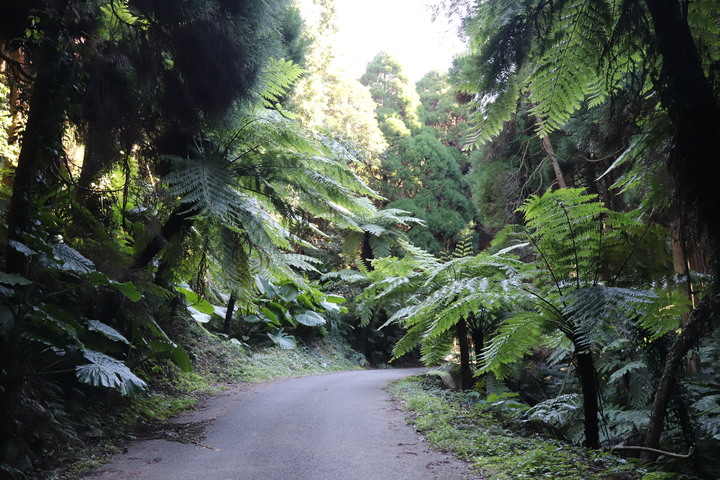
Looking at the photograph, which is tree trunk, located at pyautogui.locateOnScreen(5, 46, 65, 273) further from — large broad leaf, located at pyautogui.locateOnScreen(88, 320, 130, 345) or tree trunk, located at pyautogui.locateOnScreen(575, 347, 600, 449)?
tree trunk, located at pyautogui.locateOnScreen(575, 347, 600, 449)

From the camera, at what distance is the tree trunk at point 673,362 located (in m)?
3.17

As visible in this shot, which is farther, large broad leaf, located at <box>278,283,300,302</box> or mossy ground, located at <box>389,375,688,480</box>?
large broad leaf, located at <box>278,283,300,302</box>

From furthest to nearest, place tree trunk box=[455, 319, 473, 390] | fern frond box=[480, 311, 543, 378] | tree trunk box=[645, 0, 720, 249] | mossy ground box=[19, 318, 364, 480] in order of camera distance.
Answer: tree trunk box=[455, 319, 473, 390], fern frond box=[480, 311, 543, 378], mossy ground box=[19, 318, 364, 480], tree trunk box=[645, 0, 720, 249]

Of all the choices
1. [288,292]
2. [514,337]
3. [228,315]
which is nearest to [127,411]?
[514,337]

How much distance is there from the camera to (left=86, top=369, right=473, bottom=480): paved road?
336 cm

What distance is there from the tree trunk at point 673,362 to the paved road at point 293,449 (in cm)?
158

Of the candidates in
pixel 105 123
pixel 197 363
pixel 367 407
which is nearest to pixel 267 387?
pixel 197 363

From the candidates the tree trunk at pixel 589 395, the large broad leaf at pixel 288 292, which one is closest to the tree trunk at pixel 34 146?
the tree trunk at pixel 589 395

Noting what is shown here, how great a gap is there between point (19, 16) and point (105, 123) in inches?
37.1

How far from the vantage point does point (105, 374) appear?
339 cm

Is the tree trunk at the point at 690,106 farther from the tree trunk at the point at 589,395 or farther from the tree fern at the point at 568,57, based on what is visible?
the tree trunk at the point at 589,395

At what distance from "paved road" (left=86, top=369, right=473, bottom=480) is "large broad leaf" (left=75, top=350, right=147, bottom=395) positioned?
23.2 inches

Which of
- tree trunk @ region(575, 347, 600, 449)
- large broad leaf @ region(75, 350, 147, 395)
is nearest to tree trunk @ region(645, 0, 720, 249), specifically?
tree trunk @ region(575, 347, 600, 449)

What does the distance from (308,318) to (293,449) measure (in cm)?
916
